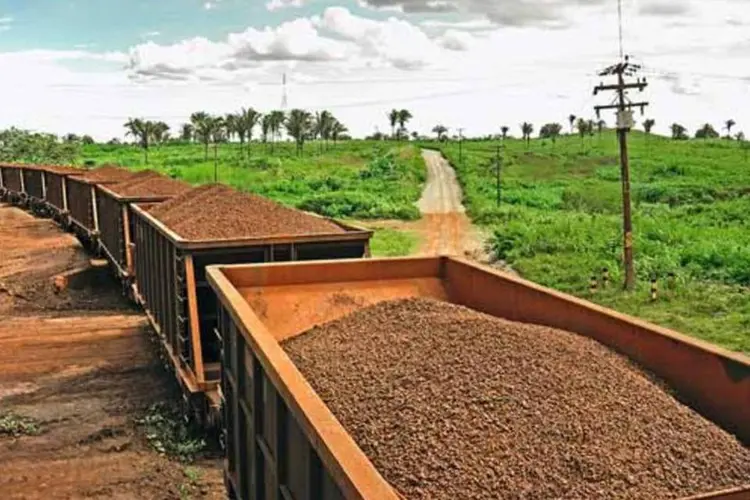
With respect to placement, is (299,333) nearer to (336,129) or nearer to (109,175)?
(109,175)

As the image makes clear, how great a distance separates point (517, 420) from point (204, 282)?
5425mm

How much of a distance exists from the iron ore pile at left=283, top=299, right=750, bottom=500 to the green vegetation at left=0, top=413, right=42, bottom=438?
535cm

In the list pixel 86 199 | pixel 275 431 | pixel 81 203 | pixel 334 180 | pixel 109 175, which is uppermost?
pixel 109 175

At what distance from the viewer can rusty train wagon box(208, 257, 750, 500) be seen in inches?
119

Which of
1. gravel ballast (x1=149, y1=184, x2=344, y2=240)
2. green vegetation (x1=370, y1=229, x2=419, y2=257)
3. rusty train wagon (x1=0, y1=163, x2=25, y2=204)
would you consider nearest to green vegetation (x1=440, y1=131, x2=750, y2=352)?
green vegetation (x1=370, y1=229, x2=419, y2=257)

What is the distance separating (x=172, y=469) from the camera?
24.6 ft

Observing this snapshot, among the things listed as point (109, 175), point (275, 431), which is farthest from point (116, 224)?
point (275, 431)

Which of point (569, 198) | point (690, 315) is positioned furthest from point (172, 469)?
point (569, 198)

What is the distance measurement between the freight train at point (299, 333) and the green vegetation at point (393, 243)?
14.1 meters

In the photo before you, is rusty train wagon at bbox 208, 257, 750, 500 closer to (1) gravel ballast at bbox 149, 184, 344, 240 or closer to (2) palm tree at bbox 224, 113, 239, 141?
(1) gravel ballast at bbox 149, 184, 344, 240

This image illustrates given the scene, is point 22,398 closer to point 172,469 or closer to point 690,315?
point 172,469

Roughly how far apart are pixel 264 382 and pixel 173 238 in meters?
4.47

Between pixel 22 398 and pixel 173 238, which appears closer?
pixel 173 238

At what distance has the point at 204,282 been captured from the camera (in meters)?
8.23
